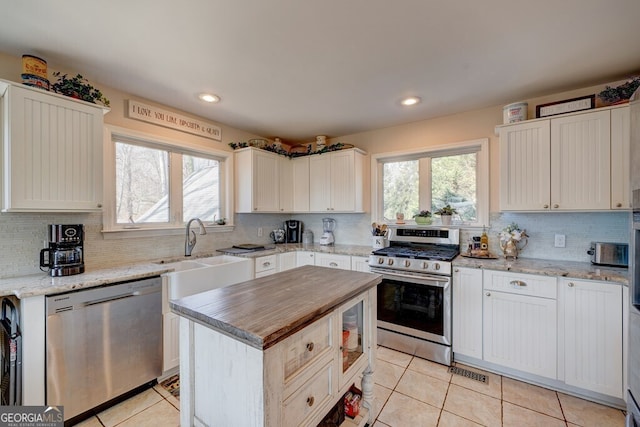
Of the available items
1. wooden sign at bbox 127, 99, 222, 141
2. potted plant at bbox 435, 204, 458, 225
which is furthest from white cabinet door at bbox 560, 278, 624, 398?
wooden sign at bbox 127, 99, 222, 141

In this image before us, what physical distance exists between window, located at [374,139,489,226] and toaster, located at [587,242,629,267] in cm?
84

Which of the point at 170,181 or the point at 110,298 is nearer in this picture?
the point at 110,298

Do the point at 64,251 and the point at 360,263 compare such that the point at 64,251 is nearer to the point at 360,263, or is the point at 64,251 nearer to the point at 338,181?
the point at 360,263

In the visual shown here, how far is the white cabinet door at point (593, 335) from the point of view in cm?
186

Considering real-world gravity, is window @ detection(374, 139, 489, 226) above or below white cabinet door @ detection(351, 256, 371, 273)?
above

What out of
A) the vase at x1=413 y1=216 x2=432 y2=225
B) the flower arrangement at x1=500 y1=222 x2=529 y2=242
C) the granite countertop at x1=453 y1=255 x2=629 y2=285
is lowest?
the granite countertop at x1=453 y1=255 x2=629 y2=285

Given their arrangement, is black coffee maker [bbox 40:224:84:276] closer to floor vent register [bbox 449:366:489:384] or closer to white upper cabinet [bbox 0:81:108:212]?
white upper cabinet [bbox 0:81:108:212]

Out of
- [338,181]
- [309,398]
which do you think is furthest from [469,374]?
[338,181]

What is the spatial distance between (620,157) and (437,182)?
1.44 meters

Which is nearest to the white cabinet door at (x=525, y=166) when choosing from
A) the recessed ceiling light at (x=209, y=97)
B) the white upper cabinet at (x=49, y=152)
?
the recessed ceiling light at (x=209, y=97)

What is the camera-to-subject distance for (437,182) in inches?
125

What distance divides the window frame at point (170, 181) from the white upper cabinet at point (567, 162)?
3.01 meters

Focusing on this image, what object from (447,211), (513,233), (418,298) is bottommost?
(418,298)

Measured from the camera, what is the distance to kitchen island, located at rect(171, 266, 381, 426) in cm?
94
